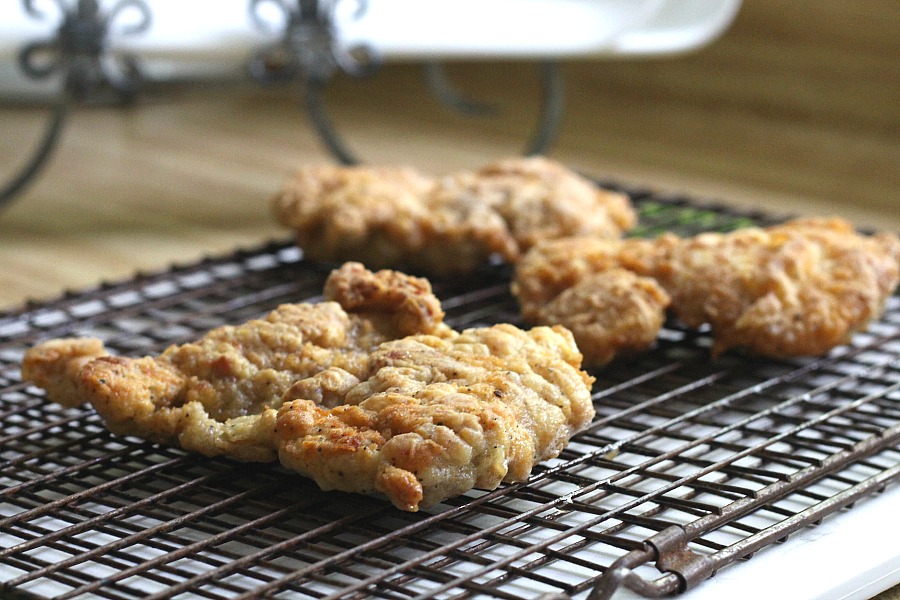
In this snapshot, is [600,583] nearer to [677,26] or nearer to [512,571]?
[512,571]

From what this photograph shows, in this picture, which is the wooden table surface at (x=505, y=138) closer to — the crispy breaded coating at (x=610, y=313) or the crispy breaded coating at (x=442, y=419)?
the crispy breaded coating at (x=610, y=313)

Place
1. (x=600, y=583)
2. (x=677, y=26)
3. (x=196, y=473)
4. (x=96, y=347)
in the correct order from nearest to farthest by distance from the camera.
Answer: (x=600, y=583) → (x=196, y=473) → (x=96, y=347) → (x=677, y=26)

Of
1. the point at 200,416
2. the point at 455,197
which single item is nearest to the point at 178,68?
the point at 455,197

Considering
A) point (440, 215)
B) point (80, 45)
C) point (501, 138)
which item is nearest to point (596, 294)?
point (440, 215)

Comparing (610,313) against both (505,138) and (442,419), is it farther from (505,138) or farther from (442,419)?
(505,138)

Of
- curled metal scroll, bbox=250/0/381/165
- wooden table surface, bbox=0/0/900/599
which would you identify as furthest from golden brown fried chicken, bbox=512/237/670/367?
curled metal scroll, bbox=250/0/381/165

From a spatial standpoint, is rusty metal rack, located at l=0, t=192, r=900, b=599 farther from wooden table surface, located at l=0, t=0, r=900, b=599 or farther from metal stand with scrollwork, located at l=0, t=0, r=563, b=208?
wooden table surface, located at l=0, t=0, r=900, b=599
